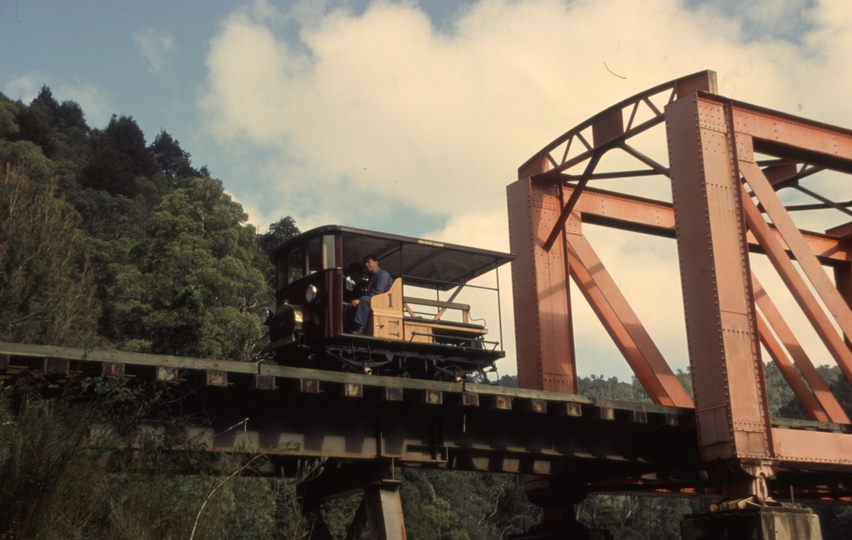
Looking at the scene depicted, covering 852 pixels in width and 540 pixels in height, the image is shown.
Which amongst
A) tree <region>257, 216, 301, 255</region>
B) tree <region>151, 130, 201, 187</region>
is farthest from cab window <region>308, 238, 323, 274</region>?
tree <region>151, 130, 201, 187</region>

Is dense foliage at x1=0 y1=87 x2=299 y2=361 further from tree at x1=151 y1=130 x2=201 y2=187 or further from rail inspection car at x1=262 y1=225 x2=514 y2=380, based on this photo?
tree at x1=151 y1=130 x2=201 y2=187

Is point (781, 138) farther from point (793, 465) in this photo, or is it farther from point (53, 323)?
point (53, 323)

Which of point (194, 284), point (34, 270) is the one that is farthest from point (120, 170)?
point (34, 270)

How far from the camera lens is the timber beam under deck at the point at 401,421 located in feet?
36.5

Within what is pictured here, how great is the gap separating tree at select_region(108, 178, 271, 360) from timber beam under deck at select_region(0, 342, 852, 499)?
866 inches

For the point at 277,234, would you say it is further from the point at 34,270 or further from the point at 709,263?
the point at 709,263

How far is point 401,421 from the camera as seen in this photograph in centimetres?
1348

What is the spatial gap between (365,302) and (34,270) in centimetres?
2168

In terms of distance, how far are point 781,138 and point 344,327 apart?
8909mm

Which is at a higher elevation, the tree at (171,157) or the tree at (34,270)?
the tree at (171,157)

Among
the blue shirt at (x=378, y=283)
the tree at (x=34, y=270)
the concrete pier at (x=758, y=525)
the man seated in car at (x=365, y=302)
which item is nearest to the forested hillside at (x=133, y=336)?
the tree at (x=34, y=270)

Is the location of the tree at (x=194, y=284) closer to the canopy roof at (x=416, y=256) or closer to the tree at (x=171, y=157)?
the canopy roof at (x=416, y=256)

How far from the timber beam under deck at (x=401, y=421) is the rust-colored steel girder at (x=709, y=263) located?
1070 mm

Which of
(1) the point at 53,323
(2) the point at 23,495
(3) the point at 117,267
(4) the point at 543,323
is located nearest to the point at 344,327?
(4) the point at 543,323
